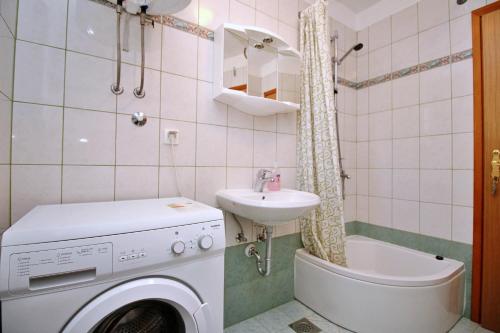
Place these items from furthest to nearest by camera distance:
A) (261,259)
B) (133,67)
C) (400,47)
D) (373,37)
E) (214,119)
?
(373,37) < (400,47) < (261,259) < (214,119) < (133,67)

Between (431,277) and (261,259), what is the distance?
991mm

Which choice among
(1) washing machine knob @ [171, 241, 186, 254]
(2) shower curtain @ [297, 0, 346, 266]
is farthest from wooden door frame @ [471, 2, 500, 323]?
(1) washing machine knob @ [171, 241, 186, 254]

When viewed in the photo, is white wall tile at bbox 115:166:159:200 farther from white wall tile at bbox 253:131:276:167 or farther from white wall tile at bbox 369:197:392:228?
white wall tile at bbox 369:197:392:228

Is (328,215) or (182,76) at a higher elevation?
(182,76)

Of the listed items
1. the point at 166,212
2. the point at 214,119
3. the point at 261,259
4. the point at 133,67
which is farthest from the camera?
the point at 261,259

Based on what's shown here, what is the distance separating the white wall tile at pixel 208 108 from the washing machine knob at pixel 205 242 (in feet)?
2.47

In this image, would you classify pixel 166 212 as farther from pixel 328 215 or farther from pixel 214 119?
pixel 328 215

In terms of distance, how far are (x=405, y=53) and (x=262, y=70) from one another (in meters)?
1.29

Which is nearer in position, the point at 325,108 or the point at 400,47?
the point at 325,108

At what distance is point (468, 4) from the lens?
1.57 m

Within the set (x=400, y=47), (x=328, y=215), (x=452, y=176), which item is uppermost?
(x=400, y=47)

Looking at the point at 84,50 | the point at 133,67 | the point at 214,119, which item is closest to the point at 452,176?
the point at 214,119

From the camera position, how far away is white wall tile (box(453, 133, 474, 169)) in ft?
5.07

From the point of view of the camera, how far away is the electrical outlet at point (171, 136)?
1.25m
